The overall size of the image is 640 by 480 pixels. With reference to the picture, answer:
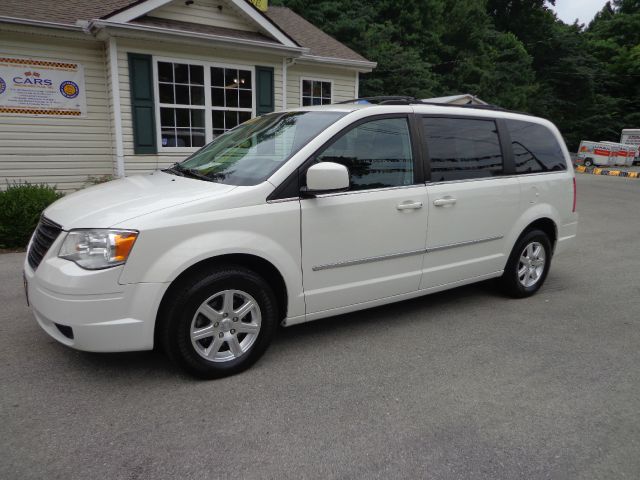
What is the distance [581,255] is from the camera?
7.15 meters

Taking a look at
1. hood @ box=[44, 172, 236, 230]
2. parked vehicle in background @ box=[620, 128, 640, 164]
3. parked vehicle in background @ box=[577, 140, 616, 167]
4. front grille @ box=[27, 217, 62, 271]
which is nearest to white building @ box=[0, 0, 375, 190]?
hood @ box=[44, 172, 236, 230]

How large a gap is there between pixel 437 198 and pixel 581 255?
4184 mm

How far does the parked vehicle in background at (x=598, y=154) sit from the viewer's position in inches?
1182

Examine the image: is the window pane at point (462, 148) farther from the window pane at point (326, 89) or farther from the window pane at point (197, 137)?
the window pane at point (326, 89)

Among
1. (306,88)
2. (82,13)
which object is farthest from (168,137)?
(306,88)

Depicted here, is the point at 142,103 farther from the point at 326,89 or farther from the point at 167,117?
the point at 326,89

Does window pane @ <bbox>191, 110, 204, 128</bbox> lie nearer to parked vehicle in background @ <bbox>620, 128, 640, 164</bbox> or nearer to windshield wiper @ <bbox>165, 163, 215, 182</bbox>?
windshield wiper @ <bbox>165, 163, 215, 182</bbox>

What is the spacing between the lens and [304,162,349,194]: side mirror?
328 centimetres

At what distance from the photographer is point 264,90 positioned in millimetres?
11430

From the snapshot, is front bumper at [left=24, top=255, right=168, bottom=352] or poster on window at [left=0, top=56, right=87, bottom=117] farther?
poster on window at [left=0, top=56, right=87, bottom=117]

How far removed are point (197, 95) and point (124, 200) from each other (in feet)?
26.9

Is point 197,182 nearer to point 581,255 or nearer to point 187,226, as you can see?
point 187,226

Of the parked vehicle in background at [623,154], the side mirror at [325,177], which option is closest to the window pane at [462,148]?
the side mirror at [325,177]

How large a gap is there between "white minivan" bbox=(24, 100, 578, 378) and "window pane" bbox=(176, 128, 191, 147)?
6733mm
